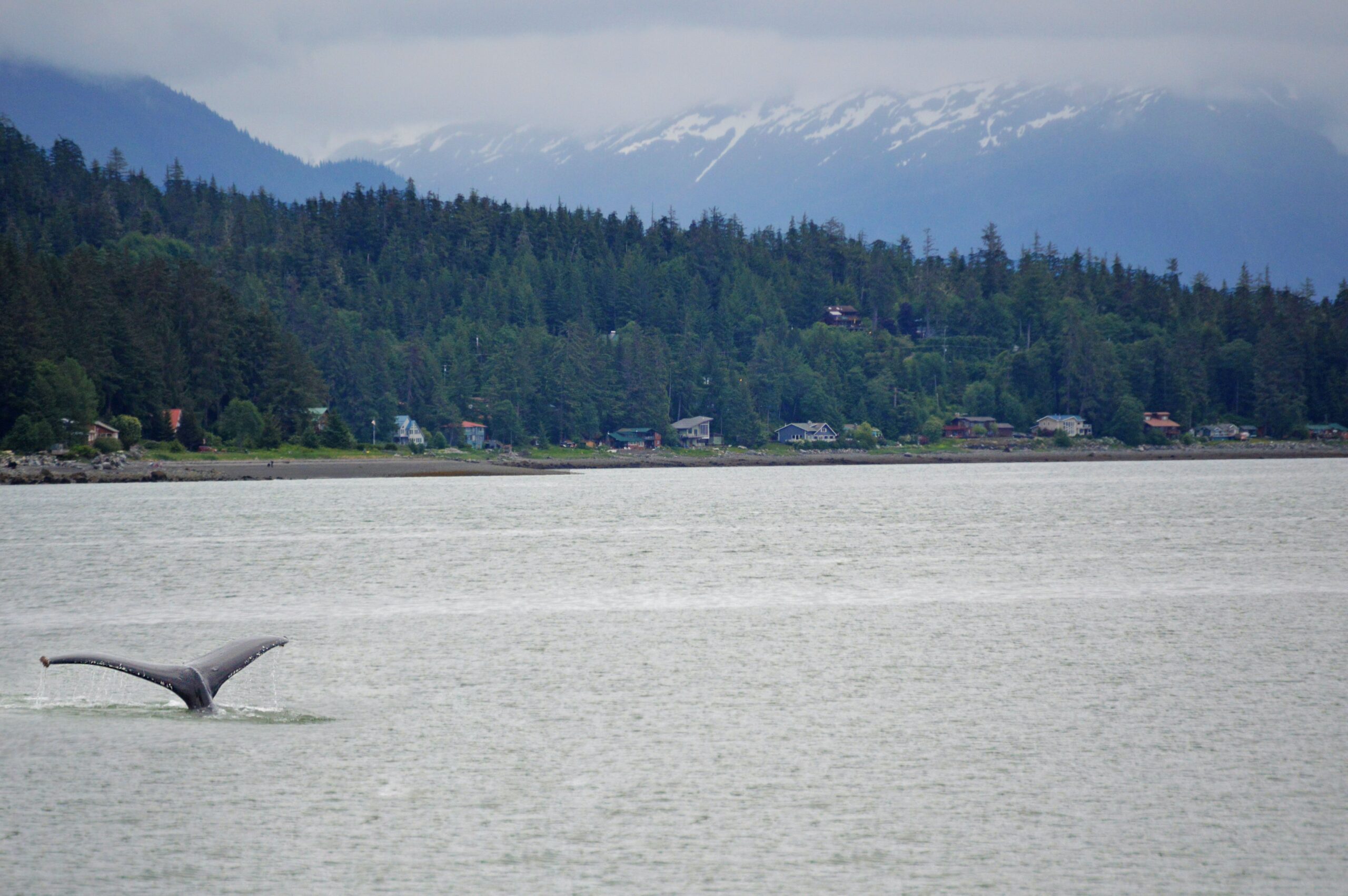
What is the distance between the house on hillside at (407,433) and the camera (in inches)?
7485

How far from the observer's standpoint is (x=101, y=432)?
427 feet

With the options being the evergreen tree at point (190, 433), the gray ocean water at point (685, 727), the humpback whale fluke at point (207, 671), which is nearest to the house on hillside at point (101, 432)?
the evergreen tree at point (190, 433)

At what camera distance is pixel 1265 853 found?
16.3 m

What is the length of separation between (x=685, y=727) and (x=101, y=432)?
396 ft

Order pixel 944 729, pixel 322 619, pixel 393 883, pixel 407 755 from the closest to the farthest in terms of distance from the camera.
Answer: pixel 393 883 → pixel 407 755 → pixel 944 729 → pixel 322 619

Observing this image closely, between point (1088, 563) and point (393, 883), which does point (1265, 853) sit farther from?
point (1088, 563)

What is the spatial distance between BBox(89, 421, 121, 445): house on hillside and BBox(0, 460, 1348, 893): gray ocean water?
75.6 meters

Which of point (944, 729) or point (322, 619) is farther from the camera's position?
point (322, 619)

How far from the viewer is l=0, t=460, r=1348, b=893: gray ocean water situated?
1628 centimetres

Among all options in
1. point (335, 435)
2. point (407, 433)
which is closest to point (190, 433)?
point (335, 435)

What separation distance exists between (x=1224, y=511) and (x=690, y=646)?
6740 centimetres

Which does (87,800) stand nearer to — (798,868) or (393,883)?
(393,883)

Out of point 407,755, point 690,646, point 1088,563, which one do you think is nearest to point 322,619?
point 690,646

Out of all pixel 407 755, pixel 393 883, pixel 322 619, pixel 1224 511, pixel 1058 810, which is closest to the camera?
pixel 393 883
